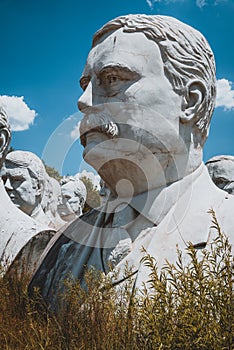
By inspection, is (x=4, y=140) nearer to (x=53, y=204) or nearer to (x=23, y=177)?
(x=23, y=177)

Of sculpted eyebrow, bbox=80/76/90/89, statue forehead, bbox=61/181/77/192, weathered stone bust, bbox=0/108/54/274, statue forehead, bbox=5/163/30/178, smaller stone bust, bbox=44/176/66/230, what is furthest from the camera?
statue forehead, bbox=61/181/77/192

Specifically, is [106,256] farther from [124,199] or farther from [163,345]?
[163,345]

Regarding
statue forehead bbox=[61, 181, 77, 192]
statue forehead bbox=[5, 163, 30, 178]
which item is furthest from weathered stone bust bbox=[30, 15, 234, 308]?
statue forehead bbox=[61, 181, 77, 192]

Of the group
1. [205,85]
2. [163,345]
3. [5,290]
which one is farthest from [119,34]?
[163,345]

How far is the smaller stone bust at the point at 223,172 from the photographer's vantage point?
27.1 ft

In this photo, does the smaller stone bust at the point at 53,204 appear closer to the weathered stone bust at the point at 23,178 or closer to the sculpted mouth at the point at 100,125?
the weathered stone bust at the point at 23,178

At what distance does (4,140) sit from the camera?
220 inches

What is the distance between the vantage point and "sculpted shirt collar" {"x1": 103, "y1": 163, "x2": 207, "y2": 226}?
3.57m

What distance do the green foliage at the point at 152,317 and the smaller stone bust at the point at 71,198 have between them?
44.1ft

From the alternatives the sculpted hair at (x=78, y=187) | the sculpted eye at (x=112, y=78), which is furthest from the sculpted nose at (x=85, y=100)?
the sculpted hair at (x=78, y=187)

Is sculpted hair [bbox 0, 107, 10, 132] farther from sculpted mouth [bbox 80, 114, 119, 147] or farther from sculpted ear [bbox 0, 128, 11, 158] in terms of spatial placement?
sculpted mouth [bbox 80, 114, 119, 147]

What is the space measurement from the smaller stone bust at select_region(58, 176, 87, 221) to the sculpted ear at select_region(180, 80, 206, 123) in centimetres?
1299

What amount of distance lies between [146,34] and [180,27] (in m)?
0.26

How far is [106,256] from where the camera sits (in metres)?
3.67
